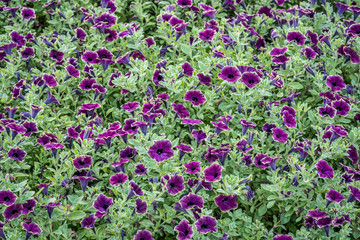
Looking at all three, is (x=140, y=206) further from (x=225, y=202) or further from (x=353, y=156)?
(x=353, y=156)

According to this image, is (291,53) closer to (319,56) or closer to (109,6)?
(319,56)

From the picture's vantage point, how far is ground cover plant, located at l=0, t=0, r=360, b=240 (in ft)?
9.98

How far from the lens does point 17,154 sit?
3.30 metres

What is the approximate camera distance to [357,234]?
314 centimetres

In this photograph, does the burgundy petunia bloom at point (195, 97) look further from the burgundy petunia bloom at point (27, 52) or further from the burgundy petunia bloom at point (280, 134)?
the burgundy petunia bloom at point (27, 52)

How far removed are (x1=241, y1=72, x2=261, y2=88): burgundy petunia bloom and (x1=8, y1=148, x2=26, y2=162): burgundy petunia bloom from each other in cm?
200

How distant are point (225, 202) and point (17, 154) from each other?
1.75 meters

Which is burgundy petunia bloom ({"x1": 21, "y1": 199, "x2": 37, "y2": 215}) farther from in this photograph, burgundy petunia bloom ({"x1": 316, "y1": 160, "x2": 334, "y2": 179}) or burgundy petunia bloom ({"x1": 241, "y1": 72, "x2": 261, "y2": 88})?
burgundy petunia bloom ({"x1": 316, "y1": 160, "x2": 334, "y2": 179})

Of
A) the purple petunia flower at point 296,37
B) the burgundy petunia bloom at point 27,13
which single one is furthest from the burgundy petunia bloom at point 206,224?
the burgundy petunia bloom at point 27,13

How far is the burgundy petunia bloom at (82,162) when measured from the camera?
10.2ft

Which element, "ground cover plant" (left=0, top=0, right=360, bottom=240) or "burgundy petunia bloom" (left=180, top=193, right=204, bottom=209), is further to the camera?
"ground cover plant" (left=0, top=0, right=360, bottom=240)

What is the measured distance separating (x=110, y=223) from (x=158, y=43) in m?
2.55

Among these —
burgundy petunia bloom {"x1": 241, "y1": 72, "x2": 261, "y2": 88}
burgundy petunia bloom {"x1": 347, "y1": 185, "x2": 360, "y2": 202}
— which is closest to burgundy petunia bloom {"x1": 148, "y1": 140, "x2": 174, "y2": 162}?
burgundy petunia bloom {"x1": 241, "y1": 72, "x2": 261, "y2": 88}

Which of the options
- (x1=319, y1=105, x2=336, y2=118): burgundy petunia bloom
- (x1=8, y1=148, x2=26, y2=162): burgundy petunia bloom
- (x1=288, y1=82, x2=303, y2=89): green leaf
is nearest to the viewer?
(x1=8, y1=148, x2=26, y2=162): burgundy petunia bloom
